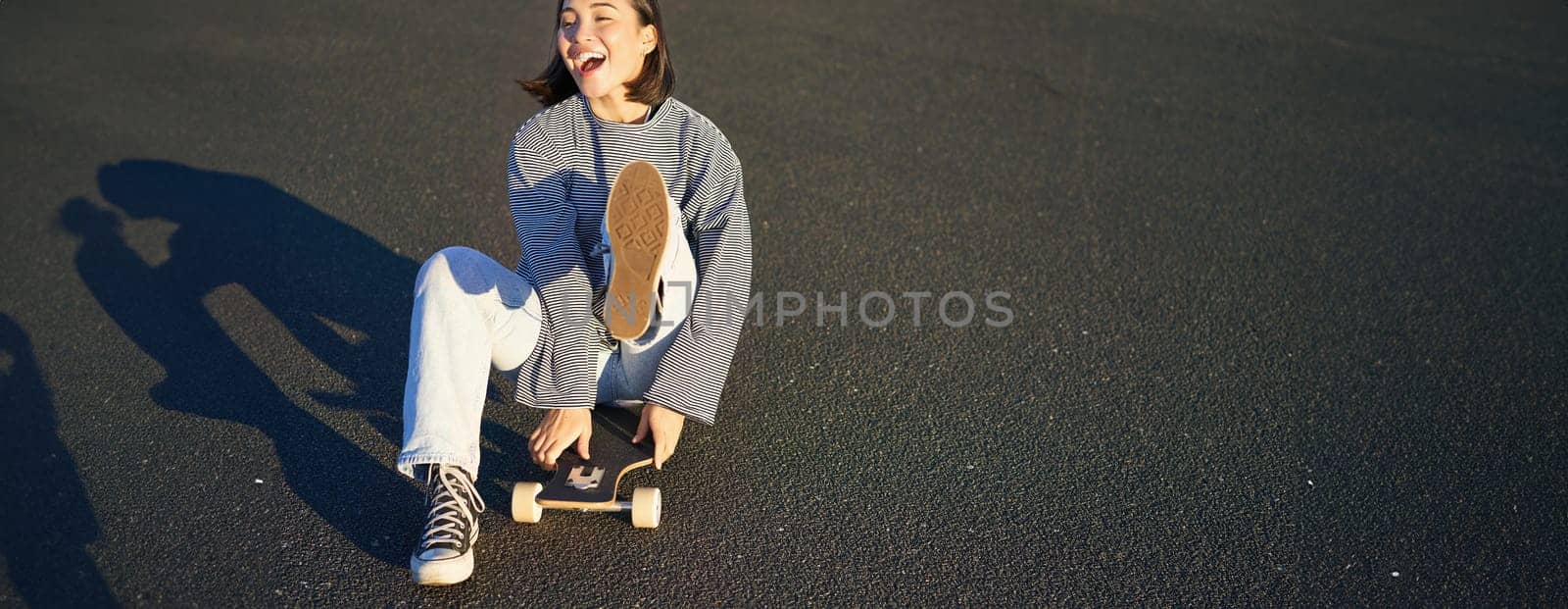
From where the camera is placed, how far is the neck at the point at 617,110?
3100mm

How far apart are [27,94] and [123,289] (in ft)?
6.43

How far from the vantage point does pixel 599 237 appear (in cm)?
313

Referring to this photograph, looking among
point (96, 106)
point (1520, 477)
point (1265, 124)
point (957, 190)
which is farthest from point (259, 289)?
point (1265, 124)

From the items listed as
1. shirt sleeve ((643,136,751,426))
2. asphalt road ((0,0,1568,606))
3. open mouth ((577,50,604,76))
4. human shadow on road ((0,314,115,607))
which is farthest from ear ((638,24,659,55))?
human shadow on road ((0,314,115,607))

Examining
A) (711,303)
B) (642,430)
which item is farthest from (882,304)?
(642,430)

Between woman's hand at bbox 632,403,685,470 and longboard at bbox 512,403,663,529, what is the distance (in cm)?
7

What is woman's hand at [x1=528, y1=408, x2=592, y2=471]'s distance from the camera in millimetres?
2967

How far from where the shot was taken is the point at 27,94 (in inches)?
205

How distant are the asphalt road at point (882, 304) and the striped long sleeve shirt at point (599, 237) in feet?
1.16

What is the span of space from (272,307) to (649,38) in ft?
5.52

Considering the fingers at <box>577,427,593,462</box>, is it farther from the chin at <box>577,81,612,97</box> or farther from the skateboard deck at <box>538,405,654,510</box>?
the chin at <box>577,81,612,97</box>

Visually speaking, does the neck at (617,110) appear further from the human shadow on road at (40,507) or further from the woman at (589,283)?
the human shadow on road at (40,507)

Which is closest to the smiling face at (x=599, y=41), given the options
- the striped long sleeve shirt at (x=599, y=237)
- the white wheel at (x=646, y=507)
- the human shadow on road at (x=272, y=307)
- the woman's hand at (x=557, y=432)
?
the striped long sleeve shirt at (x=599, y=237)

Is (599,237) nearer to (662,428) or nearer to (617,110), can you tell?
(617,110)
